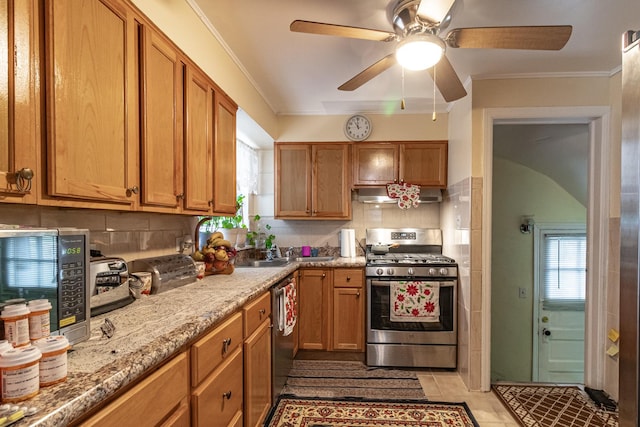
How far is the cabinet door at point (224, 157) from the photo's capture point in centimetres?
207

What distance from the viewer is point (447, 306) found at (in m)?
2.94

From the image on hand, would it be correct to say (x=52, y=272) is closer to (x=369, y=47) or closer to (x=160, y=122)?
(x=160, y=122)

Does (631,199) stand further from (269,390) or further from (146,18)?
(269,390)

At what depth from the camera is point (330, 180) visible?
3.54 meters

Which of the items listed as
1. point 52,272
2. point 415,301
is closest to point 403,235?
point 415,301

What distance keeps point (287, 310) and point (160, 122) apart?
156 centimetres

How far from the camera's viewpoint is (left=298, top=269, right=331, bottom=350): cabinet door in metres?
3.13

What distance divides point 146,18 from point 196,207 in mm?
882

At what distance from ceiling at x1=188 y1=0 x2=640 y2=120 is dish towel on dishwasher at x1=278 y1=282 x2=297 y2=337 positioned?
1.63 metres

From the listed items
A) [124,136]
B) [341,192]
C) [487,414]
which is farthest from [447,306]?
[124,136]

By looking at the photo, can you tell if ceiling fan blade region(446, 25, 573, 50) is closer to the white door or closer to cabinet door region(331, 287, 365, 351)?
cabinet door region(331, 287, 365, 351)

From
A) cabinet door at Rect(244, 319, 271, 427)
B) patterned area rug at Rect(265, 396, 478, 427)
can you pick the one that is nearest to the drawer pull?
cabinet door at Rect(244, 319, 271, 427)

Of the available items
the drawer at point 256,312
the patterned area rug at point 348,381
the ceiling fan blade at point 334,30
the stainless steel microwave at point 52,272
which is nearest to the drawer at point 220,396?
the drawer at point 256,312

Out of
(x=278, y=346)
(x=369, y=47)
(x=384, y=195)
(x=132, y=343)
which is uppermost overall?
(x=369, y=47)
